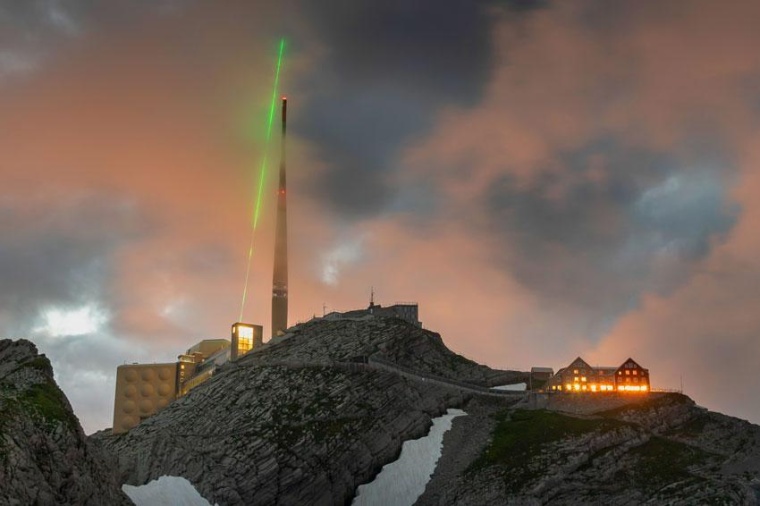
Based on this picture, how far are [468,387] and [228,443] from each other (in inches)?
1939

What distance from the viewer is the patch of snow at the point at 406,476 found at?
11344 cm

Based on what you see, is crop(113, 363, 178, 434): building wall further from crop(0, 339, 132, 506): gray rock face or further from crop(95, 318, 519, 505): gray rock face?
crop(0, 339, 132, 506): gray rock face

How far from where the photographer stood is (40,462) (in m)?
74.4

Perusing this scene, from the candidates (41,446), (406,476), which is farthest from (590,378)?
(41,446)

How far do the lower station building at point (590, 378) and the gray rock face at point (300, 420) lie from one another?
1906 cm

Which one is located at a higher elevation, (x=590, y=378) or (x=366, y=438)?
(x=590, y=378)

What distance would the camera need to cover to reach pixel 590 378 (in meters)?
167

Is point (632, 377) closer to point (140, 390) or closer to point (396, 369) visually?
point (396, 369)

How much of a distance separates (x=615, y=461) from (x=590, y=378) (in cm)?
5664

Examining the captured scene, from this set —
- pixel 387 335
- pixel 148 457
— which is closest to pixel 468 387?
pixel 387 335

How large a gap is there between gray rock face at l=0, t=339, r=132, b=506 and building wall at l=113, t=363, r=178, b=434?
95.7 metres

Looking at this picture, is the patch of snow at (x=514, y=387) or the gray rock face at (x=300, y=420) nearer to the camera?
the gray rock face at (x=300, y=420)

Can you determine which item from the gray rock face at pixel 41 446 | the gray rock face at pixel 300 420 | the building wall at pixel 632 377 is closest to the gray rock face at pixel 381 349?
the gray rock face at pixel 300 420

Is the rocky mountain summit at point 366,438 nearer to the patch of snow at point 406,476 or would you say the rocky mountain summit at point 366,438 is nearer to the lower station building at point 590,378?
the patch of snow at point 406,476
